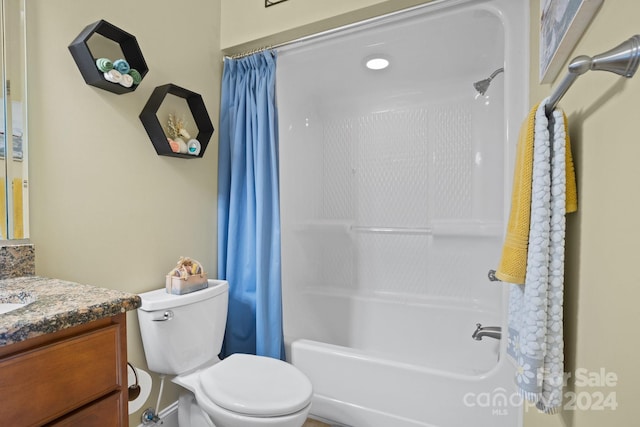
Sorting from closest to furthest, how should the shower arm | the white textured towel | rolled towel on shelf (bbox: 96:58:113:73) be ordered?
the shower arm < the white textured towel < rolled towel on shelf (bbox: 96:58:113:73)

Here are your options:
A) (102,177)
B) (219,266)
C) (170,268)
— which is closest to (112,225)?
(102,177)

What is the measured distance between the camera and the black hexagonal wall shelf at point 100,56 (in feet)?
3.92

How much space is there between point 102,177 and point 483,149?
224 cm

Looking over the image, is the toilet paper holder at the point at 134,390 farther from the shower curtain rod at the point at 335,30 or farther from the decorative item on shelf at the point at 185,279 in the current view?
the shower curtain rod at the point at 335,30

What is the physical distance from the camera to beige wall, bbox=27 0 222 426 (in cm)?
116

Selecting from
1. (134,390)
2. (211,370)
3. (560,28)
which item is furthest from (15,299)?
(560,28)

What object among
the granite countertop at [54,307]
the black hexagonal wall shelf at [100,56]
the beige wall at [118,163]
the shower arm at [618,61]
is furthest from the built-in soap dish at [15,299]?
the shower arm at [618,61]

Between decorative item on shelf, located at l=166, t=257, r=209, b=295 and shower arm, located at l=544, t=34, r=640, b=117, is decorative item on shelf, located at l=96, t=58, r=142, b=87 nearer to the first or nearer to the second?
decorative item on shelf, located at l=166, t=257, r=209, b=295

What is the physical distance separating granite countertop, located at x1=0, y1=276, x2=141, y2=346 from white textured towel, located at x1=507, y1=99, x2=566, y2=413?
100 cm

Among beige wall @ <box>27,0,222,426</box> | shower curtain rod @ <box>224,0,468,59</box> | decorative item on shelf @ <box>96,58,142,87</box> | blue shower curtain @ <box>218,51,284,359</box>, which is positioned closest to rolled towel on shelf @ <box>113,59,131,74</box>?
decorative item on shelf @ <box>96,58,142,87</box>

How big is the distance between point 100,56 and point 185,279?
1.02 metres

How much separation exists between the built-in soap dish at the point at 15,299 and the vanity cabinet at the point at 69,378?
8.9 inches

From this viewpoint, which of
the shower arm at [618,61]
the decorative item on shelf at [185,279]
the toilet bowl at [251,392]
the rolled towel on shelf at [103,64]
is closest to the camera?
the shower arm at [618,61]

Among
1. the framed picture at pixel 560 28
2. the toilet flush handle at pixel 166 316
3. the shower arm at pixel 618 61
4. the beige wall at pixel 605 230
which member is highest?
the framed picture at pixel 560 28
